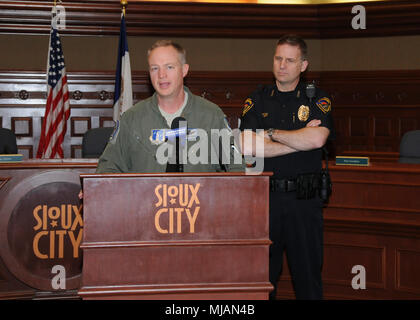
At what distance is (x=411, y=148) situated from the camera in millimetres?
4430

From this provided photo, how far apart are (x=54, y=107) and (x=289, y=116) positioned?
3057 mm

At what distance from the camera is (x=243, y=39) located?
264 inches

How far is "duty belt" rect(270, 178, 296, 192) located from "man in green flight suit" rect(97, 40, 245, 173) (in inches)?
18.4

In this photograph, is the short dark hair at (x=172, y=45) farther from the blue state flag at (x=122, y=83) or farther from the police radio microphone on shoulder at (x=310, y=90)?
the blue state flag at (x=122, y=83)

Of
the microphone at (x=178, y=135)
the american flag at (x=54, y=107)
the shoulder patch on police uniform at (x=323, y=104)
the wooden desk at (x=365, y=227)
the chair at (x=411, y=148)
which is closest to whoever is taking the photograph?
the microphone at (x=178, y=135)

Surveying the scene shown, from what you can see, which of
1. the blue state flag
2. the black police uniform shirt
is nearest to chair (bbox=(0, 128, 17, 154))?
the blue state flag

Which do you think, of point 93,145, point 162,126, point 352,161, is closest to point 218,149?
point 162,126

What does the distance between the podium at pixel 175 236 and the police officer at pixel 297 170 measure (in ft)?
2.92

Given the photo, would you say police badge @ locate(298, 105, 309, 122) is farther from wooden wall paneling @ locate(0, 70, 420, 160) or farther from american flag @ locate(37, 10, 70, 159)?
wooden wall paneling @ locate(0, 70, 420, 160)

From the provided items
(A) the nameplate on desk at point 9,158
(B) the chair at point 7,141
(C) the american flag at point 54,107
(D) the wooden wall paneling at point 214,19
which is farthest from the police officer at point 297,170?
(D) the wooden wall paneling at point 214,19

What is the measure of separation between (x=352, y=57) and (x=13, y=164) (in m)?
4.29

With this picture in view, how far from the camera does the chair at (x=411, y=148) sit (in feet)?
14.5

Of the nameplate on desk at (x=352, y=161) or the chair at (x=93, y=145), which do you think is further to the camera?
the chair at (x=93, y=145)

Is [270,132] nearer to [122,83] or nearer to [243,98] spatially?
[122,83]
